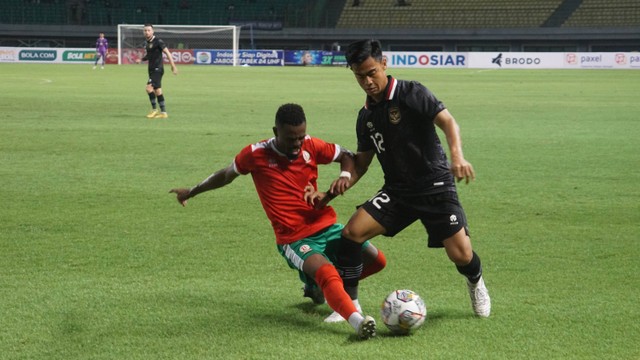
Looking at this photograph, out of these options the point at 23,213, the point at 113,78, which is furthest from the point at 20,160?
the point at 113,78

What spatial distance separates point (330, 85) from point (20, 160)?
22.7m

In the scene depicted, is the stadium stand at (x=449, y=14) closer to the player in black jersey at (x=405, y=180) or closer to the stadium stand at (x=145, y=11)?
the stadium stand at (x=145, y=11)

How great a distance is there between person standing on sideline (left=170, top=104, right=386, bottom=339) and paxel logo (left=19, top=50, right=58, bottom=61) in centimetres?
5955

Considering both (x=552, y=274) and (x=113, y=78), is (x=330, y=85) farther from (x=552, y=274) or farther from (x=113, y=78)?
(x=552, y=274)

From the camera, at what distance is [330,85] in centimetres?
3556

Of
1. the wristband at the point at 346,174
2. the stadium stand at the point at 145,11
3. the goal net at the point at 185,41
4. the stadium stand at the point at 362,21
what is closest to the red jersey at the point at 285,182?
the wristband at the point at 346,174

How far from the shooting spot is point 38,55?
62406 mm

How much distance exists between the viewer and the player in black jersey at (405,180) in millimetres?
5730

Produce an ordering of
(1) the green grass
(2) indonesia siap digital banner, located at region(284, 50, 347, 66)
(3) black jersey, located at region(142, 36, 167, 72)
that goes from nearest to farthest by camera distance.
Result: (1) the green grass → (3) black jersey, located at region(142, 36, 167, 72) → (2) indonesia siap digital banner, located at region(284, 50, 347, 66)

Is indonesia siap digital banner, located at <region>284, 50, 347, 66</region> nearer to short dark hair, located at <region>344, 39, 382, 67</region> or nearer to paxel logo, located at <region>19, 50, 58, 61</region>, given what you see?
paxel logo, located at <region>19, 50, 58, 61</region>

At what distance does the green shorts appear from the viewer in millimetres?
5902

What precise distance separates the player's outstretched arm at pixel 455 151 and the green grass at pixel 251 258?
102 centimetres

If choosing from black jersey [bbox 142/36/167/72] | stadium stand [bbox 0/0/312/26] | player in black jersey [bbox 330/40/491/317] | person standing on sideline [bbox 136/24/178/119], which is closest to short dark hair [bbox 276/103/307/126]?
player in black jersey [bbox 330/40/491/317]

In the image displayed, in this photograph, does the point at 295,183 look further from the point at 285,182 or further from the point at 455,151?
the point at 455,151
